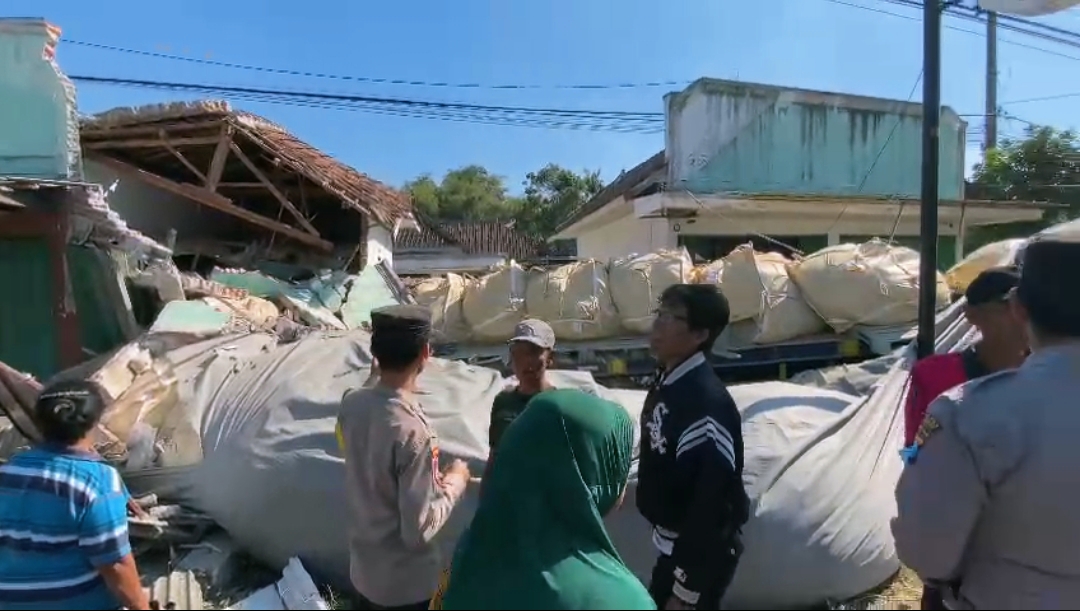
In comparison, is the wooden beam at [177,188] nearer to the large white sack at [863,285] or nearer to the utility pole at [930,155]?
the large white sack at [863,285]

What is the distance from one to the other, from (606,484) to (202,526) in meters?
3.12

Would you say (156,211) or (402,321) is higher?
(156,211)

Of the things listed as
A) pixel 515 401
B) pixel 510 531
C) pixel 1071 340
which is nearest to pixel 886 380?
pixel 515 401

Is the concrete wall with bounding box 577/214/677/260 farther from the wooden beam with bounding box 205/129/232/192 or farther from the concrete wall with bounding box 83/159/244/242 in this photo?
the concrete wall with bounding box 83/159/244/242

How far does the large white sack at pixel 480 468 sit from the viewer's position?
11.2ft

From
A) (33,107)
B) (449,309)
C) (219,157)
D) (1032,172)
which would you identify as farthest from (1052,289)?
(1032,172)

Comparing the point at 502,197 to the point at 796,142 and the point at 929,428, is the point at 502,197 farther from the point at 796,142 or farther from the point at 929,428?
the point at 929,428

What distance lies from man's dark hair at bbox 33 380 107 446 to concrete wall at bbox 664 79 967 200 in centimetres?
988

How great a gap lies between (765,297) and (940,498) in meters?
4.67

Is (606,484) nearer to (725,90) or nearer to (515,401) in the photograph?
(515,401)

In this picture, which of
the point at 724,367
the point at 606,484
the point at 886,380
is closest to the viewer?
the point at 606,484

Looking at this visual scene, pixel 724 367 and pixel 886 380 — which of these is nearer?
pixel 886 380

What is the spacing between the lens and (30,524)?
2.00 m

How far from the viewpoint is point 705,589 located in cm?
211
